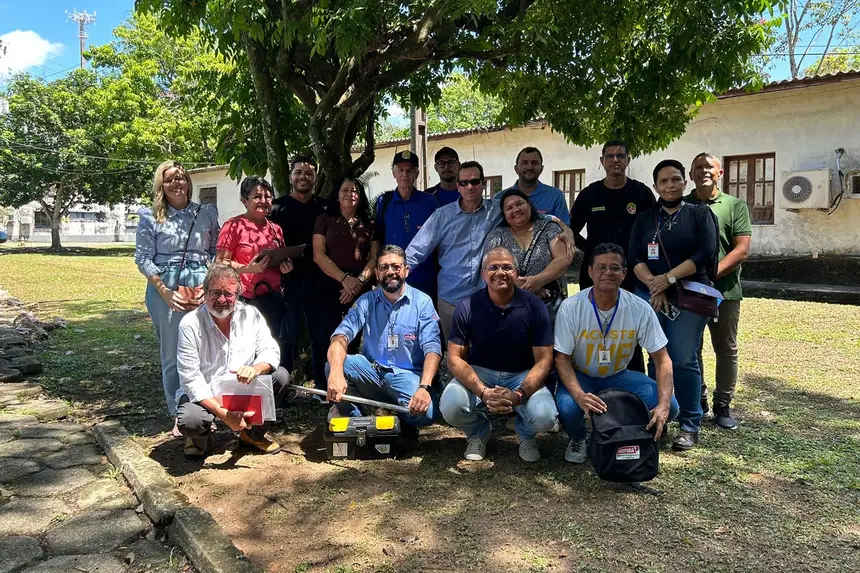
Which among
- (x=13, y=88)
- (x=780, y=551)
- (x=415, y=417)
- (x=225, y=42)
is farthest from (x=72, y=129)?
(x=780, y=551)

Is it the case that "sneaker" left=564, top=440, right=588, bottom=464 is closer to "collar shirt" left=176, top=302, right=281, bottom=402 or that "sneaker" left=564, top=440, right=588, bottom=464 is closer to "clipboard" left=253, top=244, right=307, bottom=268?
"collar shirt" left=176, top=302, right=281, bottom=402

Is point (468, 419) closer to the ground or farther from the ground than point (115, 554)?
farther from the ground

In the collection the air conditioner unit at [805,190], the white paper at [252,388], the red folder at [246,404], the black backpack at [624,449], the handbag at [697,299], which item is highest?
the air conditioner unit at [805,190]

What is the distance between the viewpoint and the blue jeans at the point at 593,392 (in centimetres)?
414

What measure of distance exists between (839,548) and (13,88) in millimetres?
38056

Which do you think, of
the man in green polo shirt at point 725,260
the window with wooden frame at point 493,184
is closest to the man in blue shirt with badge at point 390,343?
the man in green polo shirt at point 725,260

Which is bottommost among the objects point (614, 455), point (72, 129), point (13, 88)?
point (614, 455)

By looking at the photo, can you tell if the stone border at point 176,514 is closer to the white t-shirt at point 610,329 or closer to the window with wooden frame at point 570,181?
the white t-shirt at point 610,329

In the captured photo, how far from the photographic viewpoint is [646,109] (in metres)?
6.27

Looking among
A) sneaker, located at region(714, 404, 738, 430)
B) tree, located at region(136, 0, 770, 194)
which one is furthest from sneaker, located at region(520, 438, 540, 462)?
tree, located at region(136, 0, 770, 194)

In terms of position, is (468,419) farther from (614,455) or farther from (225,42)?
(225,42)

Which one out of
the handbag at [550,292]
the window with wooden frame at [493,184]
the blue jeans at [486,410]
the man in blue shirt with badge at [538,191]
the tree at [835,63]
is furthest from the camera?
the tree at [835,63]

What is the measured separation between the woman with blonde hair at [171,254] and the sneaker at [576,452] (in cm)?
266

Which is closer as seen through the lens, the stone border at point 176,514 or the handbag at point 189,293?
the stone border at point 176,514
